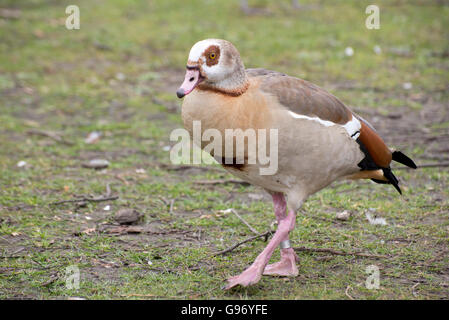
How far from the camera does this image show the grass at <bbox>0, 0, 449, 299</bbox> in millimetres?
3887

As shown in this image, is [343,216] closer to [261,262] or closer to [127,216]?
[261,262]

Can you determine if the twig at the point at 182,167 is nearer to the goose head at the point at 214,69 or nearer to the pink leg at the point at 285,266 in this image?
the pink leg at the point at 285,266

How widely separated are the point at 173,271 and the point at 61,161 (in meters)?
2.59

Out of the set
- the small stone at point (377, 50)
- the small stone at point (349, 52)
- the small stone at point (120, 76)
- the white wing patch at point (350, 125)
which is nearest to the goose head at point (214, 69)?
the white wing patch at point (350, 125)

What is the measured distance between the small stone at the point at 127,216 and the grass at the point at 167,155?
156 mm

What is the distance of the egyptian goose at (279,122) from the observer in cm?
348

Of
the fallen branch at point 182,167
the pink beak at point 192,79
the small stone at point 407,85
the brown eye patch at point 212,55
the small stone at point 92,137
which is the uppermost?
the brown eye patch at point 212,55

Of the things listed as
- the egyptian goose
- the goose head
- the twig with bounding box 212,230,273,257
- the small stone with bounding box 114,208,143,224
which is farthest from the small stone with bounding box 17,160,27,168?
→ the goose head

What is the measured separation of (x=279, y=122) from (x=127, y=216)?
1.77m

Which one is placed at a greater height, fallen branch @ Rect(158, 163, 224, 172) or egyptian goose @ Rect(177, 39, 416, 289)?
egyptian goose @ Rect(177, 39, 416, 289)

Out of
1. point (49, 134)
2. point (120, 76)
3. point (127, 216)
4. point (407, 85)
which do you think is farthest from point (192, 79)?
point (120, 76)

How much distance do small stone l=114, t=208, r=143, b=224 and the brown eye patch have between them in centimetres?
172

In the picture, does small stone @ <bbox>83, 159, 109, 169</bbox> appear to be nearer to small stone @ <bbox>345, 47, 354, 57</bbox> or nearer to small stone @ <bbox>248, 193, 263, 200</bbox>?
small stone @ <bbox>248, 193, 263, 200</bbox>

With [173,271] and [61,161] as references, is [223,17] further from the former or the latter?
[173,271]
